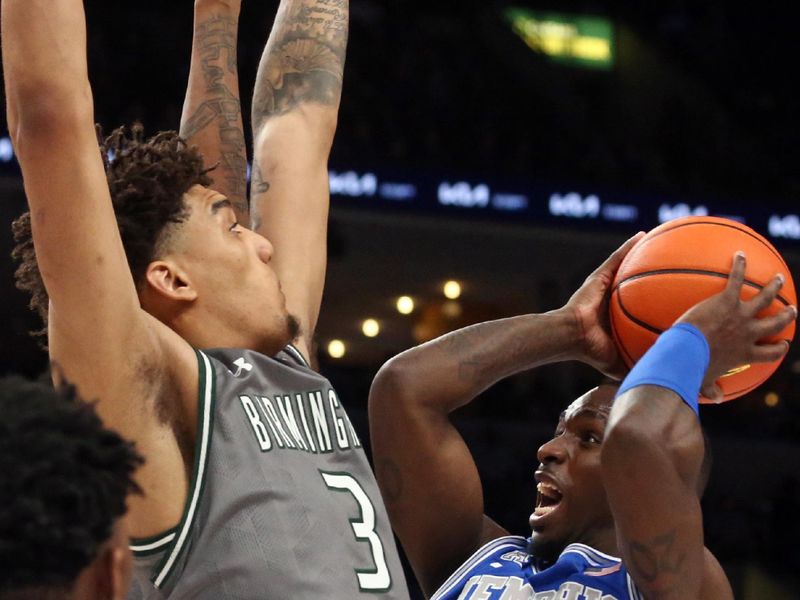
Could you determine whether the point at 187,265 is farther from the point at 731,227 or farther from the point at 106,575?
the point at 731,227

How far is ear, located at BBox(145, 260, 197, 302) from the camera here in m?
2.06

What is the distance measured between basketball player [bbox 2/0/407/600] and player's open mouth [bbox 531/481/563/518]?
0.83m

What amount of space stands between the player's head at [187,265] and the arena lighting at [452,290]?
415 inches

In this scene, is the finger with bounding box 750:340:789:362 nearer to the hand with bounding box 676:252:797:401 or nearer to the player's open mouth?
the hand with bounding box 676:252:797:401

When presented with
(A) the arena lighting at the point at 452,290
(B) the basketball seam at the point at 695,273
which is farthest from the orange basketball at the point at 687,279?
(A) the arena lighting at the point at 452,290

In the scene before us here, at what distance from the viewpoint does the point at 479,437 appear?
32.5ft

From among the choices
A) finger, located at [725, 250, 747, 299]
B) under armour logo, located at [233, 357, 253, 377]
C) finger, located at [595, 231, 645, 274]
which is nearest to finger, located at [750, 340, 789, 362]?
finger, located at [725, 250, 747, 299]

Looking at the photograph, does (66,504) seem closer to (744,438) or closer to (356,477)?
(356,477)

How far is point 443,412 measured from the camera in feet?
9.34

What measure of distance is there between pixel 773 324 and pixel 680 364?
22cm

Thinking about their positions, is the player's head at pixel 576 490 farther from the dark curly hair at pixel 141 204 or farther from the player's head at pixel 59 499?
the player's head at pixel 59 499

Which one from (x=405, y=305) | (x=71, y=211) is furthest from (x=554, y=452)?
(x=405, y=305)

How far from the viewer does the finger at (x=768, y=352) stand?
2.32 metres

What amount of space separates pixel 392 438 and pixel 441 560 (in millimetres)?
305
